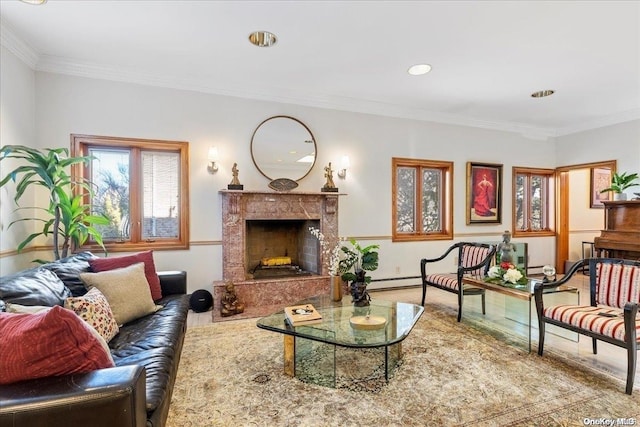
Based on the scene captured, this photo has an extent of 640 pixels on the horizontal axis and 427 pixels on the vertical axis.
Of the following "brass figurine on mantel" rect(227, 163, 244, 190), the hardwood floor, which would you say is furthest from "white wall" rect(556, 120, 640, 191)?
"brass figurine on mantel" rect(227, 163, 244, 190)

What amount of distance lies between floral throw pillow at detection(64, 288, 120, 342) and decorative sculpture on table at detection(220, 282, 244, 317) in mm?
1586

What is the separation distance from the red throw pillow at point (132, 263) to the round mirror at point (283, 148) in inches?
73.4

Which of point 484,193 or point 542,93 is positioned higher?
point 542,93

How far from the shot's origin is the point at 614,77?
375cm

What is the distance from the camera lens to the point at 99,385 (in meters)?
1.09

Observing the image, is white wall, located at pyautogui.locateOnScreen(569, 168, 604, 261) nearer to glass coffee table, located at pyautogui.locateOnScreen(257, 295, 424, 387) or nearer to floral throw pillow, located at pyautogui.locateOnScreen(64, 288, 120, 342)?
glass coffee table, located at pyautogui.locateOnScreen(257, 295, 424, 387)

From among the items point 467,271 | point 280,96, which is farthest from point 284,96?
point 467,271

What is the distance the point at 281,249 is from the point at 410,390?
2820mm

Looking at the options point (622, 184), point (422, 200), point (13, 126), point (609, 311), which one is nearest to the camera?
point (609, 311)

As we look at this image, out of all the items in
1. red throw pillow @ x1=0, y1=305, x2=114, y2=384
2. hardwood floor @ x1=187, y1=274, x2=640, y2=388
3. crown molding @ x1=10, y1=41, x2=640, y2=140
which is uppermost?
A: crown molding @ x1=10, y1=41, x2=640, y2=140

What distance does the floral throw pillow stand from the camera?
1.87m

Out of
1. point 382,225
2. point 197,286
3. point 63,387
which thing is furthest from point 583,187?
point 63,387

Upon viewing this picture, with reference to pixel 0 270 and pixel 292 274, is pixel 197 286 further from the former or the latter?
pixel 0 270

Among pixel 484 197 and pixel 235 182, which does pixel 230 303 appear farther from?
pixel 484 197
